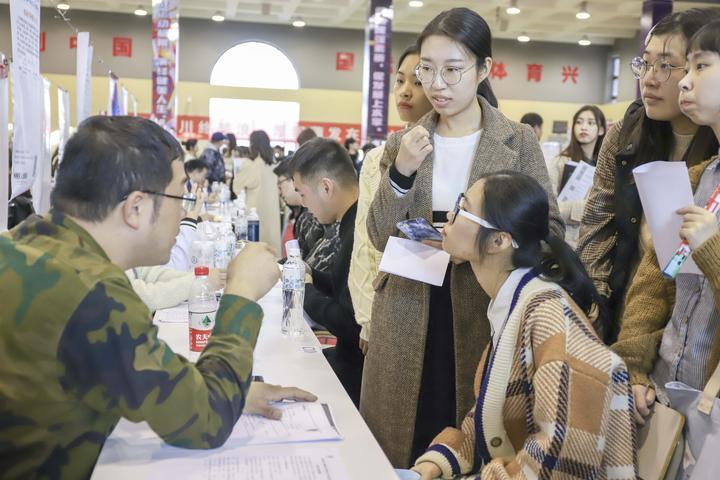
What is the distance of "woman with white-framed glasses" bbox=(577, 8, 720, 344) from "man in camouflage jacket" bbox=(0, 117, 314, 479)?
0.92m

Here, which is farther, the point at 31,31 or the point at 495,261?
the point at 31,31

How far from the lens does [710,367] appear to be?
4.86ft

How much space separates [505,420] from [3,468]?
3.00 feet

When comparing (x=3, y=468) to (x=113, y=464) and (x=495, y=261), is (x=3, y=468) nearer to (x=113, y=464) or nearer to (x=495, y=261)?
(x=113, y=464)

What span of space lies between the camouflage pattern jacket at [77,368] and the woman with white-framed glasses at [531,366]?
549mm

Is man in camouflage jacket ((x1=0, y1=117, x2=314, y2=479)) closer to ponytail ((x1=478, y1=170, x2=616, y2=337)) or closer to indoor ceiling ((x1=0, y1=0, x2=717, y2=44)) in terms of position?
ponytail ((x1=478, y1=170, x2=616, y2=337))

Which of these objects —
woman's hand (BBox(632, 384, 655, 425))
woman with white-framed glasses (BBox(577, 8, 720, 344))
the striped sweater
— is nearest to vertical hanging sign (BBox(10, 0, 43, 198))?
the striped sweater

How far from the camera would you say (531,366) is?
1404 mm

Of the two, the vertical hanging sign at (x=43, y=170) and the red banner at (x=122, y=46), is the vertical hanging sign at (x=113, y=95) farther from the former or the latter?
the red banner at (x=122, y=46)

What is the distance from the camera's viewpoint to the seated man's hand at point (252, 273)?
1.34 meters

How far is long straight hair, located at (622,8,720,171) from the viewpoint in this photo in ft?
5.75

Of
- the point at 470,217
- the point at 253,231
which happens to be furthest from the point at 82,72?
the point at 470,217

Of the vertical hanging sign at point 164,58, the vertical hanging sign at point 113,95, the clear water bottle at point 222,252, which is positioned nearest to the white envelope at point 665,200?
the clear water bottle at point 222,252

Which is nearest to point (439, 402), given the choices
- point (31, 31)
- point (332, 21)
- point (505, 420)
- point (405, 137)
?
point (505, 420)
